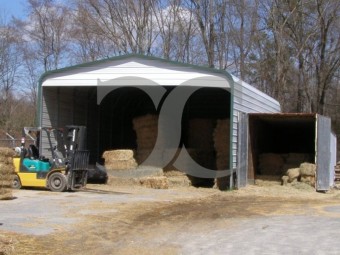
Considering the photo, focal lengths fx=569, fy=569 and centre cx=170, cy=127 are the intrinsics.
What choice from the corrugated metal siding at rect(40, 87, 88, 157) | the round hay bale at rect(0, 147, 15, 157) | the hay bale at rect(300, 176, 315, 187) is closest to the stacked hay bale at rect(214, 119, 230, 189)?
the hay bale at rect(300, 176, 315, 187)

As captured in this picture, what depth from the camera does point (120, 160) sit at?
71.5 feet

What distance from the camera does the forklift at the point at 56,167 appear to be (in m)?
18.6

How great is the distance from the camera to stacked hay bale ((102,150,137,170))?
21766mm

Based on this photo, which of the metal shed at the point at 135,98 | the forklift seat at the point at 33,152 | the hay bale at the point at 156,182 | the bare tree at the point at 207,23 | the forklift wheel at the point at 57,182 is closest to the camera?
the forklift wheel at the point at 57,182

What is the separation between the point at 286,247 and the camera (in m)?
9.19

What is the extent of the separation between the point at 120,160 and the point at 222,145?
399cm

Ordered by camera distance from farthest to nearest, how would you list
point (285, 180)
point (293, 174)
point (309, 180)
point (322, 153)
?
point (285, 180) < point (322, 153) < point (293, 174) < point (309, 180)

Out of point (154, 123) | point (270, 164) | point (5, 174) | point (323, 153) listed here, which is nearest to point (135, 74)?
point (154, 123)

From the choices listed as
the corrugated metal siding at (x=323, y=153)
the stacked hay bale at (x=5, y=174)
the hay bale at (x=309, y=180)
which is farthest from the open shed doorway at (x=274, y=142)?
the stacked hay bale at (x=5, y=174)

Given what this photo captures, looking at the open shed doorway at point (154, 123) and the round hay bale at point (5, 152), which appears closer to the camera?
the round hay bale at point (5, 152)

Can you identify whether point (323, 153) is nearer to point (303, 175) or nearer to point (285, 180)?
point (303, 175)

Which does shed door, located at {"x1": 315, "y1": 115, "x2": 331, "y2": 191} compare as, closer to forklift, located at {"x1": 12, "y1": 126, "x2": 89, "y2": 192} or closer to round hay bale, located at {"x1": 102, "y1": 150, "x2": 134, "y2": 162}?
round hay bale, located at {"x1": 102, "y1": 150, "x2": 134, "y2": 162}

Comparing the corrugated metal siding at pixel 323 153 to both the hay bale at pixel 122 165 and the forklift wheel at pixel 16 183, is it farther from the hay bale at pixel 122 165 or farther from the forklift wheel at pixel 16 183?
the forklift wheel at pixel 16 183

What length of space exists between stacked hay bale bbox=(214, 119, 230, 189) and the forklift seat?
22.2 feet
